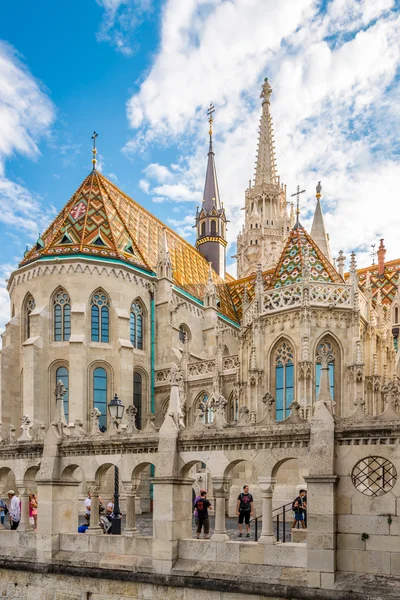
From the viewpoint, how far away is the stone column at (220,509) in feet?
40.5

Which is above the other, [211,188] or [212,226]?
[211,188]

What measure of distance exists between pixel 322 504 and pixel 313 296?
556 inches

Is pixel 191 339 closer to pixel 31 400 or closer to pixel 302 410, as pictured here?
pixel 31 400

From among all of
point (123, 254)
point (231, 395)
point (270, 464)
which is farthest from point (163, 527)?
point (123, 254)

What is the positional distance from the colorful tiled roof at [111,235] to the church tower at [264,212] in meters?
17.3

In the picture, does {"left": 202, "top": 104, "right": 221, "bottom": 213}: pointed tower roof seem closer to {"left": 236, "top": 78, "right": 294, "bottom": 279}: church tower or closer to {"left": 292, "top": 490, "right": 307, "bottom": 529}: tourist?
{"left": 236, "top": 78, "right": 294, "bottom": 279}: church tower

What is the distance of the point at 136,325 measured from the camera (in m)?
31.8

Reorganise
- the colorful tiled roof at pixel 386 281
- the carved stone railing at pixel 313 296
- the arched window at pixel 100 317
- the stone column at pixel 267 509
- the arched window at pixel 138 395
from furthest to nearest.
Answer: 1. the colorful tiled roof at pixel 386 281
2. the arched window at pixel 138 395
3. the arched window at pixel 100 317
4. the carved stone railing at pixel 313 296
5. the stone column at pixel 267 509

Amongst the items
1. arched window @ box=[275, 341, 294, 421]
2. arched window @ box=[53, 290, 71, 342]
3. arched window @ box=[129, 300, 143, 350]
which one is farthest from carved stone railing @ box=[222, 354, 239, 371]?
arched window @ box=[53, 290, 71, 342]

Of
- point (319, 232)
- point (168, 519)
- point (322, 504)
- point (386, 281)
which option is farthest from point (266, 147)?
point (322, 504)

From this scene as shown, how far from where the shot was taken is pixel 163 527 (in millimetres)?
12758

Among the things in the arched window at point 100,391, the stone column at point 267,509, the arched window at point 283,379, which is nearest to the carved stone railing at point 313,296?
the arched window at point 283,379

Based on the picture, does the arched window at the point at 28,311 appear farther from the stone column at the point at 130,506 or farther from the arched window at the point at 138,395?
the stone column at the point at 130,506

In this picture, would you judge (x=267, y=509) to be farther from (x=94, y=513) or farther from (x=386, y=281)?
(x=386, y=281)
